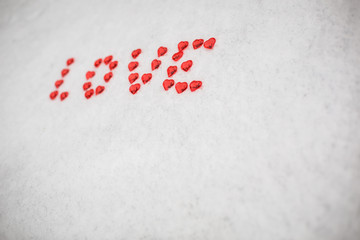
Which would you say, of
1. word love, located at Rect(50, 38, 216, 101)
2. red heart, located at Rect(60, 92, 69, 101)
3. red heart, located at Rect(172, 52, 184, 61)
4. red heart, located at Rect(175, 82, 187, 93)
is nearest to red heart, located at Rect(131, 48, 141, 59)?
word love, located at Rect(50, 38, 216, 101)

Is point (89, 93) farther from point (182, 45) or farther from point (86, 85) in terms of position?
point (182, 45)

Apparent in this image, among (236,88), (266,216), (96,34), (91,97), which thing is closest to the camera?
(266,216)

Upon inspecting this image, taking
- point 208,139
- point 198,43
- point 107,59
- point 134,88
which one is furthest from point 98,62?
point 208,139

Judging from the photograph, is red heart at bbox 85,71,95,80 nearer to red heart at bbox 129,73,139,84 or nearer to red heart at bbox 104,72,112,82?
red heart at bbox 104,72,112,82

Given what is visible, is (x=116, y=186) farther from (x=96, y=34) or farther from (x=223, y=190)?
(x=96, y=34)

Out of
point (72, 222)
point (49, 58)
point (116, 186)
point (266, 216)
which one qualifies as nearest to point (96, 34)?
point (49, 58)

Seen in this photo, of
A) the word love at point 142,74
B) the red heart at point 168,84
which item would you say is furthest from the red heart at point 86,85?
the red heart at point 168,84
